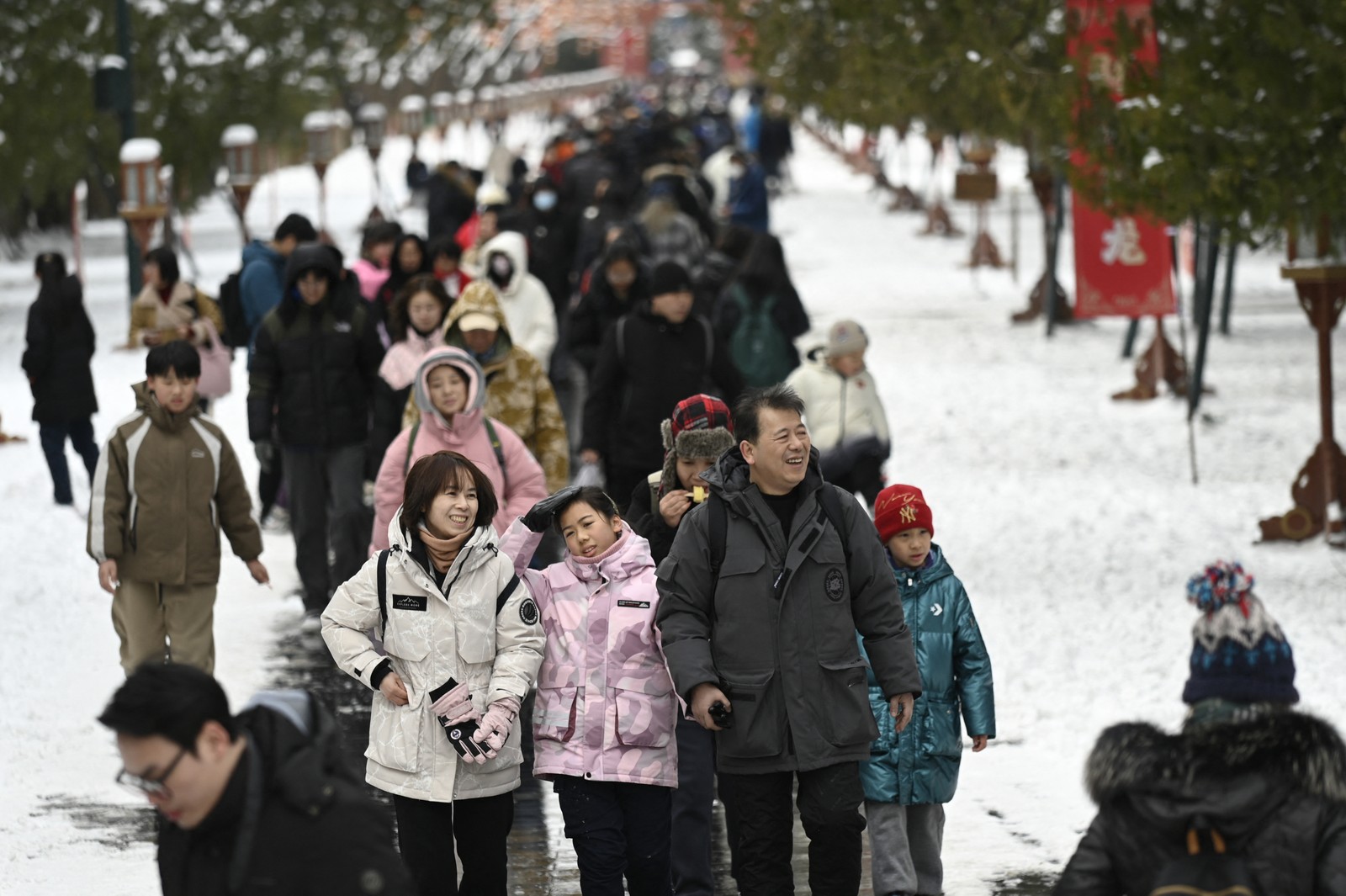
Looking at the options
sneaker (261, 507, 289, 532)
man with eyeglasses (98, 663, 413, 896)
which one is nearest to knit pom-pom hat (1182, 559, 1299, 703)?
man with eyeglasses (98, 663, 413, 896)

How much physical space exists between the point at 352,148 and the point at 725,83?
76.1 metres

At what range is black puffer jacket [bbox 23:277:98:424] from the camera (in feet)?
40.7

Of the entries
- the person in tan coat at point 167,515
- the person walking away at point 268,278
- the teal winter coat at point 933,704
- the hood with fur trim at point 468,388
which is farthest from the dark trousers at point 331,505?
the teal winter coat at point 933,704

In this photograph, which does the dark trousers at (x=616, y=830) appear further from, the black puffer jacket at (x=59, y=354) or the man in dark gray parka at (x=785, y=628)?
the black puffer jacket at (x=59, y=354)

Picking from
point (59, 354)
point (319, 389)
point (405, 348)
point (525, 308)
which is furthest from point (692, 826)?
point (59, 354)

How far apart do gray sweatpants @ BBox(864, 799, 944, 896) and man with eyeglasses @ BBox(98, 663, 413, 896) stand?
2.62 m

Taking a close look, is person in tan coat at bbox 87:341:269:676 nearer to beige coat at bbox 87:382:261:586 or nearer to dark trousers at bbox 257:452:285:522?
beige coat at bbox 87:382:261:586

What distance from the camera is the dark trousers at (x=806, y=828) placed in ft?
18.2

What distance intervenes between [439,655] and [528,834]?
187 cm

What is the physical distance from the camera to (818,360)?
32.2ft

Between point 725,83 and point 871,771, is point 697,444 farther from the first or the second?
point 725,83

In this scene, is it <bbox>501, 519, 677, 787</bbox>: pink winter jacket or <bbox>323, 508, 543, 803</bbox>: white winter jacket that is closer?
<bbox>323, 508, 543, 803</bbox>: white winter jacket

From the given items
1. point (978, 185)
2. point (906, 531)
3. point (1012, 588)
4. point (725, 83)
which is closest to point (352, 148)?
point (978, 185)

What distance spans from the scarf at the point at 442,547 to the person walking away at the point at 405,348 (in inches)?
153
